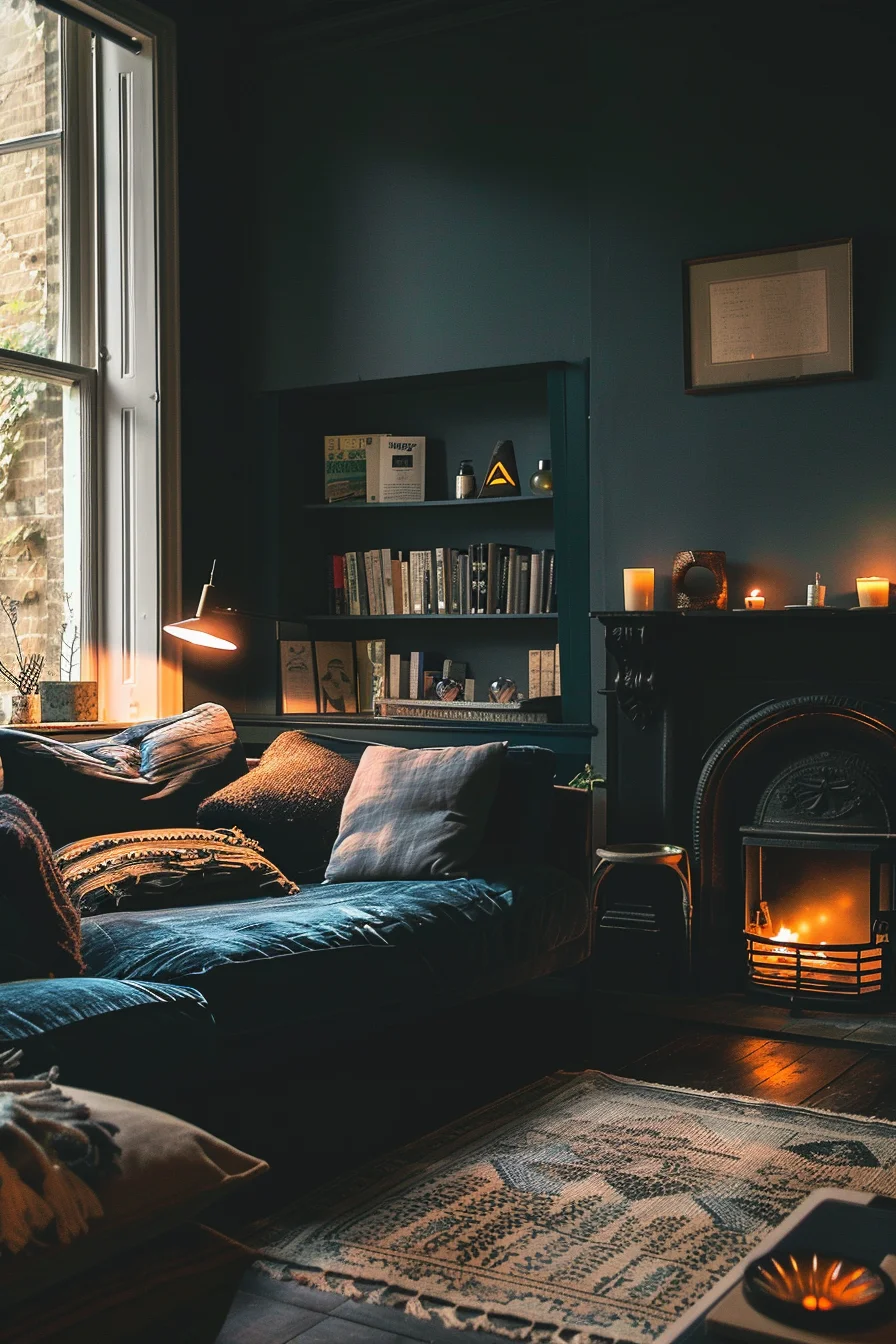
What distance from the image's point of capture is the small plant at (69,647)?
5172 millimetres

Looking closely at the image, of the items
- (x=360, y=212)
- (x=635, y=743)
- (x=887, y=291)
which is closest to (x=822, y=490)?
(x=887, y=291)

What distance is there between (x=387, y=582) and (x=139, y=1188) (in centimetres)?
400

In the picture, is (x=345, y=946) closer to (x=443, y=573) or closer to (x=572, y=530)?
(x=572, y=530)

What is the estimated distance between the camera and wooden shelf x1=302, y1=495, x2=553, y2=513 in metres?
5.11

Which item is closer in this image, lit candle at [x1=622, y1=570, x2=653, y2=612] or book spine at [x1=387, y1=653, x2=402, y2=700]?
lit candle at [x1=622, y1=570, x2=653, y2=612]

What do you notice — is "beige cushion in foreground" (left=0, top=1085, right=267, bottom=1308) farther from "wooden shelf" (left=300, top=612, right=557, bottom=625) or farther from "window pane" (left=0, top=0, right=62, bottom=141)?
"window pane" (left=0, top=0, right=62, bottom=141)

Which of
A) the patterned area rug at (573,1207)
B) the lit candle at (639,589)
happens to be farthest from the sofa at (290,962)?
the lit candle at (639,589)

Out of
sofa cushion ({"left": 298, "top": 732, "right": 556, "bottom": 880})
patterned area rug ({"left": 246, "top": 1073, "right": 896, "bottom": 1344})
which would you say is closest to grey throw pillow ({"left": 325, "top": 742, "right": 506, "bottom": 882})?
sofa cushion ({"left": 298, "top": 732, "right": 556, "bottom": 880})

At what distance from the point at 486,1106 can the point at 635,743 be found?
1.64 m

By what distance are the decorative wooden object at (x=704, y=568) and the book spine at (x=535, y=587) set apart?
0.76 metres

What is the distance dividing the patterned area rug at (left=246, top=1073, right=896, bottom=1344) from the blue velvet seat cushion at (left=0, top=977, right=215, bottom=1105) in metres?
0.33

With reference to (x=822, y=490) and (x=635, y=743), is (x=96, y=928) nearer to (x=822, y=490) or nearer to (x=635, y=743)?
(x=635, y=743)

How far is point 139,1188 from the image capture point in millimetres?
1599

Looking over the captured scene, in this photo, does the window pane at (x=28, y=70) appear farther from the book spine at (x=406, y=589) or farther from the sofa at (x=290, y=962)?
the sofa at (x=290, y=962)
